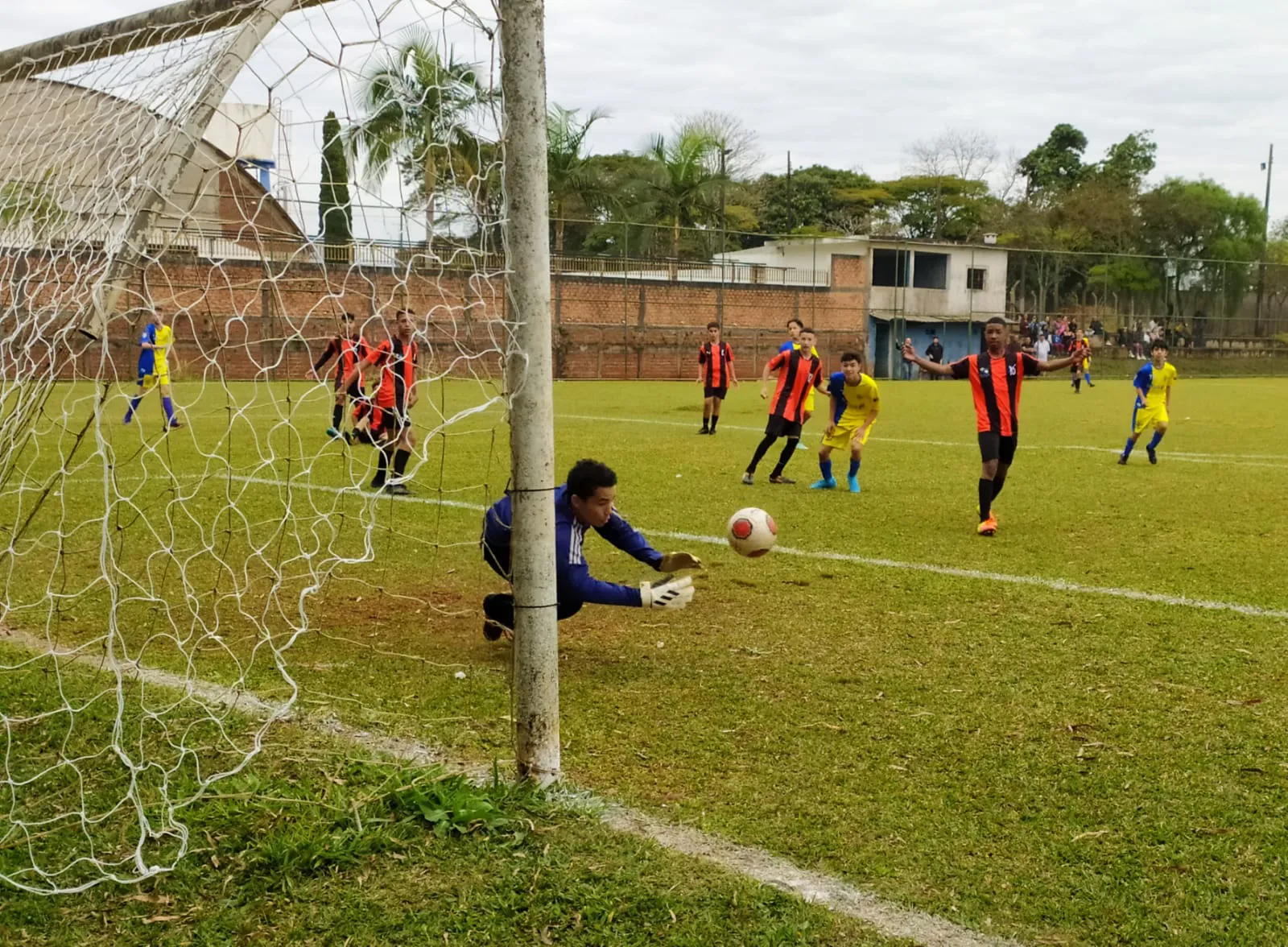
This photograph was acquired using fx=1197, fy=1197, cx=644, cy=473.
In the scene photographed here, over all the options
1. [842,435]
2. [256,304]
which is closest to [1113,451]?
[842,435]

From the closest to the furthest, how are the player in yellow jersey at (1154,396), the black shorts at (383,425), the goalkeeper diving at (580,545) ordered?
the goalkeeper diving at (580,545) → the black shorts at (383,425) → the player in yellow jersey at (1154,396)

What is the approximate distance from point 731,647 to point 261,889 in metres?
3.00

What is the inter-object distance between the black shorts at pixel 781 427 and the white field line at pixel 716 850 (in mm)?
8248

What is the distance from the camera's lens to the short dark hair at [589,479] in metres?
5.43

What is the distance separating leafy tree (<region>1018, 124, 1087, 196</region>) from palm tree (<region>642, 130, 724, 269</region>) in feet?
108

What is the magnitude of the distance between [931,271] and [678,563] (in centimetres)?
4669

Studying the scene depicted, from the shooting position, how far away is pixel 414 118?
4.24 metres

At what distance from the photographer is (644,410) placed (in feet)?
79.3

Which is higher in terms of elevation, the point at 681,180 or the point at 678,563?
the point at 681,180

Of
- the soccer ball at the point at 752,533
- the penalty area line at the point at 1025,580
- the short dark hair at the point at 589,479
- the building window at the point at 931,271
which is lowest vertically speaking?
the penalty area line at the point at 1025,580

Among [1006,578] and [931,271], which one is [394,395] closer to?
[1006,578]

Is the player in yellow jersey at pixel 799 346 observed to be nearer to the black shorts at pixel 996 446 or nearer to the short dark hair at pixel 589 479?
the black shorts at pixel 996 446

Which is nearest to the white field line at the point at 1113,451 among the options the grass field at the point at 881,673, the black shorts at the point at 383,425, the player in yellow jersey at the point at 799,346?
the grass field at the point at 881,673

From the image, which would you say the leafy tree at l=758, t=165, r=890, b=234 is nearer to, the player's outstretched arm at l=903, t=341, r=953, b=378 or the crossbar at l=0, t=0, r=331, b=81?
the player's outstretched arm at l=903, t=341, r=953, b=378
